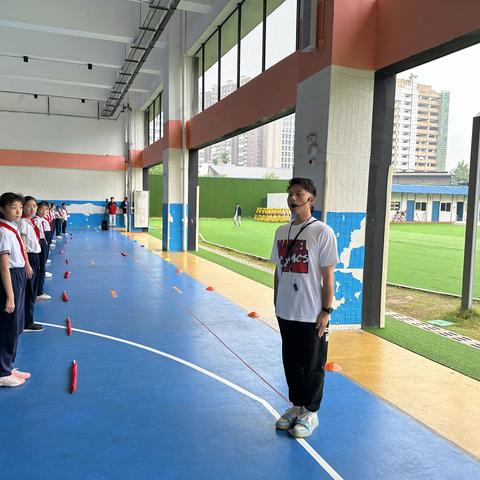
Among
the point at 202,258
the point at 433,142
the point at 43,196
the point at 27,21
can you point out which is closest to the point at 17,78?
the point at 43,196

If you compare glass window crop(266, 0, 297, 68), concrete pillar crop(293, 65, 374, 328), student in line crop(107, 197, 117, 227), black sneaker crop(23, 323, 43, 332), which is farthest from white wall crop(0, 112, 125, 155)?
concrete pillar crop(293, 65, 374, 328)

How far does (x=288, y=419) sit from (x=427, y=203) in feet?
131

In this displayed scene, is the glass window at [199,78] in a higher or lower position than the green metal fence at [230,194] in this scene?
higher

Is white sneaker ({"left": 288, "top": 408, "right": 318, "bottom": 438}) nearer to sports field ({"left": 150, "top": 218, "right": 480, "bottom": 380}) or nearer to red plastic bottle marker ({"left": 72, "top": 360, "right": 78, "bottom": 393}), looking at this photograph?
red plastic bottle marker ({"left": 72, "top": 360, "right": 78, "bottom": 393})

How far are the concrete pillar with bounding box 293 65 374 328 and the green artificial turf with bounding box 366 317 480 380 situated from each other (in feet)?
1.81

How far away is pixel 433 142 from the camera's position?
39094 millimetres

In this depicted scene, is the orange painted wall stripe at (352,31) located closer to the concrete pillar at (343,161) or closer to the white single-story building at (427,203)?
the concrete pillar at (343,161)

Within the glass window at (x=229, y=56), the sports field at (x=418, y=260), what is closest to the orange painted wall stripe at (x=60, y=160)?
the sports field at (x=418, y=260)

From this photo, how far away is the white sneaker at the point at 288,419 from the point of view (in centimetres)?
361

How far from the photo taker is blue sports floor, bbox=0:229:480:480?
3.10 m

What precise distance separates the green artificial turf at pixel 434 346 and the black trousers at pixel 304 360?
2.22 meters

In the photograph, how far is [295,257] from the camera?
134 inches

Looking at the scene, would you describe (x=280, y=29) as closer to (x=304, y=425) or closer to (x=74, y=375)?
(x=74, y=375)

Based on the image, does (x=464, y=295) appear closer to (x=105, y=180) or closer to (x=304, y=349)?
(x=304, y=349)
